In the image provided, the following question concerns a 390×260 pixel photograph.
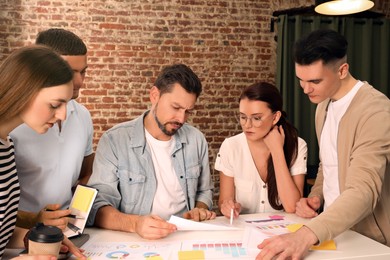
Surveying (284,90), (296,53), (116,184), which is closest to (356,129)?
(296,53)

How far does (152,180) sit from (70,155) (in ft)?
1.47

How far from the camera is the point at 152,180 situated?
7.54ft

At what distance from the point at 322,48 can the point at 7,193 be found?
158 centimetres

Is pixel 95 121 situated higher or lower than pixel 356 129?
lower

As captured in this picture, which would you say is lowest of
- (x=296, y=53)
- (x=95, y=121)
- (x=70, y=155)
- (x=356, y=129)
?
(x=95, y=121)

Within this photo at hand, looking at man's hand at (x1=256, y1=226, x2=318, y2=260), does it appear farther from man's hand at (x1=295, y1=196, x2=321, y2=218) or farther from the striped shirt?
the striped shirt

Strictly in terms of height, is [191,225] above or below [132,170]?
below

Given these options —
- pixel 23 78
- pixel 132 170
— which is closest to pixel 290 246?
pixel 132 170

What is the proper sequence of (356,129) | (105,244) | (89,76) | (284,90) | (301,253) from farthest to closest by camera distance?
(284,90)
(89,76)
(356,129)
(105,244)
(301,253)

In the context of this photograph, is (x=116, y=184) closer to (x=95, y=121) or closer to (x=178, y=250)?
(x=178, y=250)

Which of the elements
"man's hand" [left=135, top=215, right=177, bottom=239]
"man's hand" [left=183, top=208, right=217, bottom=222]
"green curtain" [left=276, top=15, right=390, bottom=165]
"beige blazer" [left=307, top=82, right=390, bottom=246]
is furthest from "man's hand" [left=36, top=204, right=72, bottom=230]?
"green curtain" [left=276, top=15, right=390, bottom=165]

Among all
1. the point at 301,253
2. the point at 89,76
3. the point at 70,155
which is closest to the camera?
the point at 301,253

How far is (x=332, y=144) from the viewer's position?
7.29ft

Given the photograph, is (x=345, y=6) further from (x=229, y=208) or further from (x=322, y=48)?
(x=229, y=208)
